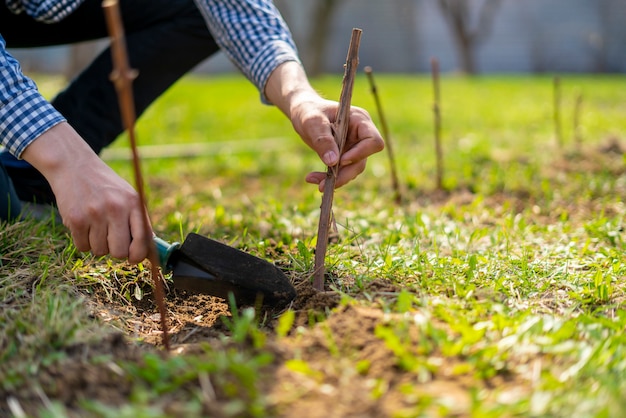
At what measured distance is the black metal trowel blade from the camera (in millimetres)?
1757

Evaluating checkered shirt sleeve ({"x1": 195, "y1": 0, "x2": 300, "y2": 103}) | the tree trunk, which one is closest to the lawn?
checkered shirt sleeve ({"x1": 195, "y1": 0, "x2": 300, "y2": 103})

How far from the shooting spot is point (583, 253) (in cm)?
228

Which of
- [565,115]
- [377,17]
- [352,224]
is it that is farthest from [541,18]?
[352,224]

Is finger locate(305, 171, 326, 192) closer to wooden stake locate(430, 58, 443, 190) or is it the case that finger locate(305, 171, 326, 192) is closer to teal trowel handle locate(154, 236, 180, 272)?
teal trowel handle locate(154, 236, 180, 272)

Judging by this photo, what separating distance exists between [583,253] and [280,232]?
115cm

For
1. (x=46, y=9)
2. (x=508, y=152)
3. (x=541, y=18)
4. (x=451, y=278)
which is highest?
(x=46, y=9)

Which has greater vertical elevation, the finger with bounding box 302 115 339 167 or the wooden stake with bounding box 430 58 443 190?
the finger with bounding box 302 115 339 167

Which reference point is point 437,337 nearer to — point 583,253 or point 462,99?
point 583,253

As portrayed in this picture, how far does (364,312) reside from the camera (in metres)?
1.55

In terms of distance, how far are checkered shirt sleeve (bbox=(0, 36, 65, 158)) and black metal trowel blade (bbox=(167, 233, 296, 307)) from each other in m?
0.49

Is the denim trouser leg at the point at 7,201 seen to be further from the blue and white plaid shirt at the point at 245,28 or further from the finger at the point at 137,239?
the finger at the point at 137,239

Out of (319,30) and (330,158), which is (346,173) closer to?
(330,158)

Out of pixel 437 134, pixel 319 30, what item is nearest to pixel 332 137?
pixel 437 134

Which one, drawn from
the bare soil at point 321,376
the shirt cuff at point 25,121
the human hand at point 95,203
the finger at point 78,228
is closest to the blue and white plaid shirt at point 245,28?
the shirt cuff at point 25,121
